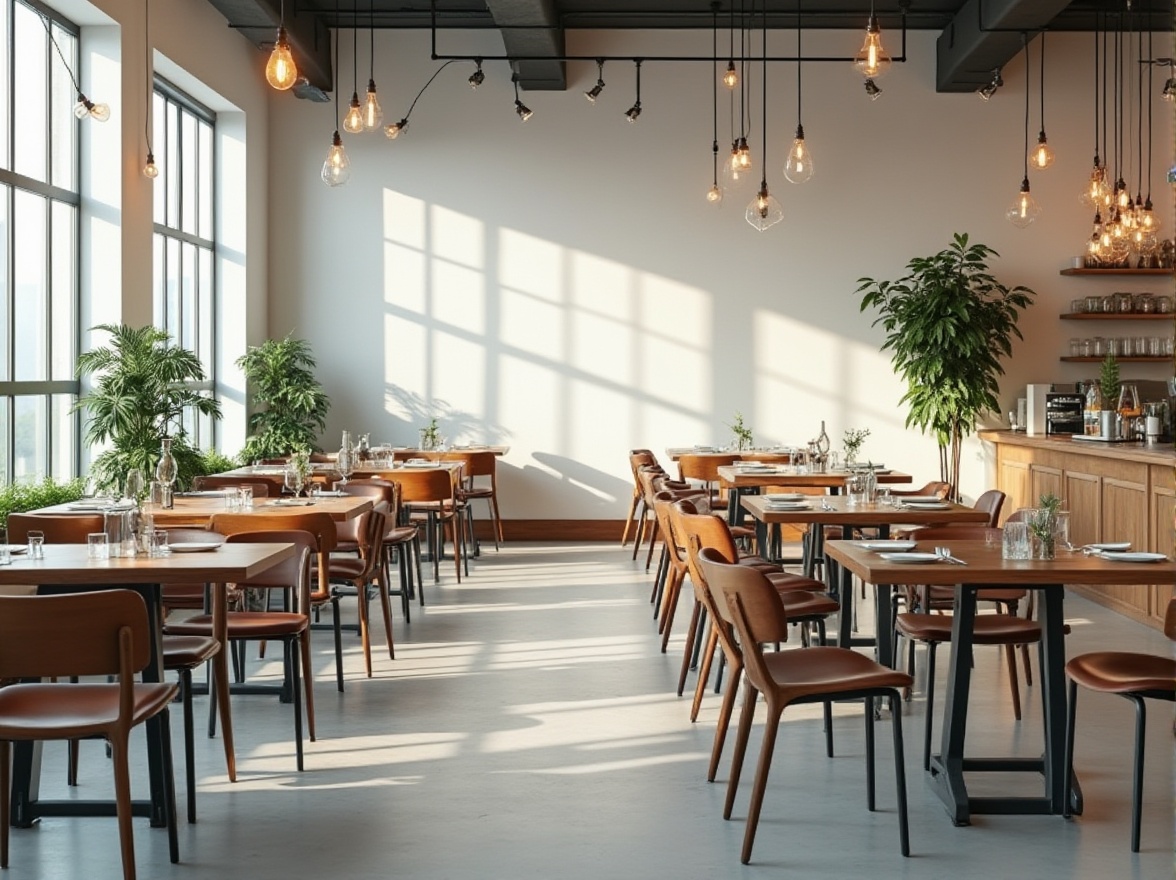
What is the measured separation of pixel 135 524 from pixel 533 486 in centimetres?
717

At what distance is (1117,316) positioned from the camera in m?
10.9

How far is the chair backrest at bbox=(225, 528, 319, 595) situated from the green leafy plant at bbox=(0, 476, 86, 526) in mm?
1956

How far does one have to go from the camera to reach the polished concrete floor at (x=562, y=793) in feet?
11.7

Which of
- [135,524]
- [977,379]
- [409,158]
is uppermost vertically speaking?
[409,158]

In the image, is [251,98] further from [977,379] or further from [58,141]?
[977,379]

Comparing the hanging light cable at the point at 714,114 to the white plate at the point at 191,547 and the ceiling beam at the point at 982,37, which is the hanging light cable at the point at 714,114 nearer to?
the ceiling beam at the point at 982,37

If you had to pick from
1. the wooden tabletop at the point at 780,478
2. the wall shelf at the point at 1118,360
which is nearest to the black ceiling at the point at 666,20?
the wall shelf at the point at 1118,360

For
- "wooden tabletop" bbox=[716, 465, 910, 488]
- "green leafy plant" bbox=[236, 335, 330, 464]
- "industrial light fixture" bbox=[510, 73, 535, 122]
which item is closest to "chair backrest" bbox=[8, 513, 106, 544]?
"wooden tabletop" bbox=[716, 465, 910, 488]

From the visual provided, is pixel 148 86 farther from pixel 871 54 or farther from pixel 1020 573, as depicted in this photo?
pixel 1020 573

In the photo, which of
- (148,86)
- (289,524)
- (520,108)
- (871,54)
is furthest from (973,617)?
(520,108)

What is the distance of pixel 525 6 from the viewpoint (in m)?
9.23

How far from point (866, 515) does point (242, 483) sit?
11.3 ft

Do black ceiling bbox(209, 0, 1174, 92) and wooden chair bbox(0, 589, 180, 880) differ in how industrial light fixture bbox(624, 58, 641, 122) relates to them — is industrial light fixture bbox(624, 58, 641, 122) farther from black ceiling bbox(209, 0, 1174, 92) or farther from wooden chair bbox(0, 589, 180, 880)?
wooden chair bbox(0, 589, 180, 880)

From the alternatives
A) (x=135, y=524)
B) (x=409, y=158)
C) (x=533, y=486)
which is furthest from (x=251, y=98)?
(x=135, y=524)
